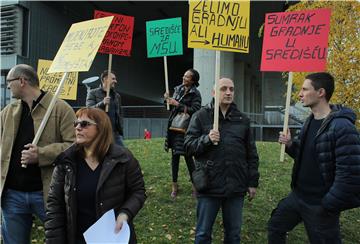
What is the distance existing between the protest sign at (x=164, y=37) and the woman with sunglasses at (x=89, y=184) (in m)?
4.38

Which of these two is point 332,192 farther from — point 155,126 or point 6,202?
point 155,126

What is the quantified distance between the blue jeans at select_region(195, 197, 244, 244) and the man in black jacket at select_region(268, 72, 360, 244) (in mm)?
357

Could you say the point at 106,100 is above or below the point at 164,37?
below

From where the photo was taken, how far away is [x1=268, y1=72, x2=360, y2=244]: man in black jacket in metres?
3.59

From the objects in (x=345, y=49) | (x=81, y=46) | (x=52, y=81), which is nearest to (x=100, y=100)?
(x=52, y=81)

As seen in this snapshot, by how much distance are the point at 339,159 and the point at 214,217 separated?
1.38 metres

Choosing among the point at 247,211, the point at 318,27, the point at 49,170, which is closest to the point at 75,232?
the point at 49,170

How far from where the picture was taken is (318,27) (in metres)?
4.71

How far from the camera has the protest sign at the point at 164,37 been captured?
7.32 meters

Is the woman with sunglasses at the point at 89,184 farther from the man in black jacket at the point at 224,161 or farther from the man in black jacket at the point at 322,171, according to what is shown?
the man in black jacket at the point at 322,171

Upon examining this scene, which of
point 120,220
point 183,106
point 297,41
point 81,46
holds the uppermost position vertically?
point 297,41

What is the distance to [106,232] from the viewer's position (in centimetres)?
292

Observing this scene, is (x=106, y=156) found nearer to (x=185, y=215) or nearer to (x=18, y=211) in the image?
(x=18, y=211)

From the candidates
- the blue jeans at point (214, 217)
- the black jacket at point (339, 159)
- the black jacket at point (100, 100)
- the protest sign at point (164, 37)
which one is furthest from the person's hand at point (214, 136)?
the protest sign at point (164, 37)
